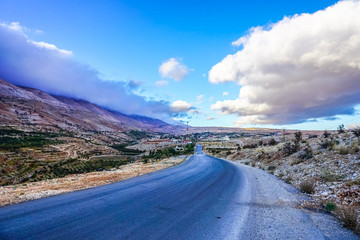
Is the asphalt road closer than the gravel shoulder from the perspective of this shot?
Yes

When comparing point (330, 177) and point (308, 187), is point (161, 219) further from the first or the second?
point (330, 177)

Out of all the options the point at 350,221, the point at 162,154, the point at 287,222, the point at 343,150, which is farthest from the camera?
the point at 162,154

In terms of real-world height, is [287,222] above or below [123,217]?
above

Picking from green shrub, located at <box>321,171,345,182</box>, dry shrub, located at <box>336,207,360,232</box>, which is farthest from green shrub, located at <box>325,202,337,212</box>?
green shrub, located at <box>321,171,345,182</box>

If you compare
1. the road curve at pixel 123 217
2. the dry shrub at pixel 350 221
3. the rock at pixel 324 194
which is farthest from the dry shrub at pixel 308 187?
the dry shrub at pixel 350 221

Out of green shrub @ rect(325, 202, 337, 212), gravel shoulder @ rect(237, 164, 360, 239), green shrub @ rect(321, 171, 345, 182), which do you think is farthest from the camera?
green shrub @ rect(321, 171, 345, 182)

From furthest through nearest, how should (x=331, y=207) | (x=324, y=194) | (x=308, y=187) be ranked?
(x=308, y=187) → (x=324, y=194) → (x=331, y=207)

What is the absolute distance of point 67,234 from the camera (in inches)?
172

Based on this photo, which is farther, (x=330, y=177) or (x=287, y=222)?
(x=330, y=177)

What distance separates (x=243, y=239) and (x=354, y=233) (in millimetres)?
2934

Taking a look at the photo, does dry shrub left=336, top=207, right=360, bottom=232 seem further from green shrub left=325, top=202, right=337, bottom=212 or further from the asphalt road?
green shrub left=325, top=202, right=337, bottom=212

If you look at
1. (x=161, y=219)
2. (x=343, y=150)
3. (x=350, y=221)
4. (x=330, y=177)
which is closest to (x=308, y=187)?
(x=330, y=177)

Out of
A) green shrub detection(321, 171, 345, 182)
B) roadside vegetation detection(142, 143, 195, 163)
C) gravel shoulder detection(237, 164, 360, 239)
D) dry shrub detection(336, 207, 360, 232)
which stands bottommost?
roadside vegetation detection(142, 143, 195, 163)

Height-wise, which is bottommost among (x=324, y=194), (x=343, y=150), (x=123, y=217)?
(x=123, y=217)
